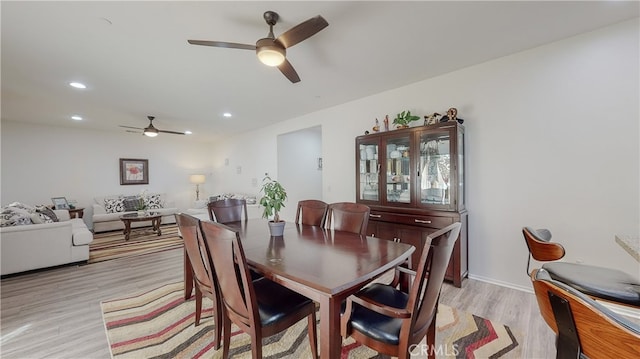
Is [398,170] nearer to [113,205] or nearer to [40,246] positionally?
[40,246]

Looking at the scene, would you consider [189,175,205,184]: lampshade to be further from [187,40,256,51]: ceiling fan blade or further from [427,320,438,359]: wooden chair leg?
[427,320,438,359]: wooden chair leg

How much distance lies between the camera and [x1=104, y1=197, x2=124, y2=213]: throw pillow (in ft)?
20.4

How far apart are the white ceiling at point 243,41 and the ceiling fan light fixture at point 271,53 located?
300 millimetres

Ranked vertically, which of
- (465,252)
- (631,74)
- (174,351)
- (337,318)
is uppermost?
(631,74)

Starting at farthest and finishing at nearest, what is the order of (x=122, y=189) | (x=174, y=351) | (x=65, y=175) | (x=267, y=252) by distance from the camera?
1. (x=122, y=189)
2. (x=65, y=175)
3. (x=174, y=351)
4. (x=267, y=252)

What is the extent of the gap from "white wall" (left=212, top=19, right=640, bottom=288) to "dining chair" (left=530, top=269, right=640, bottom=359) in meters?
2.22

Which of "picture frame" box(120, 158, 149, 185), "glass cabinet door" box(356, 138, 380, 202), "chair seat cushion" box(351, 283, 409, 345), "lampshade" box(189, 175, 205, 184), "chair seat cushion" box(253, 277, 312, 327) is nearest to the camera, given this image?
"chair seat cushion" box(351, 283, 409, 345)

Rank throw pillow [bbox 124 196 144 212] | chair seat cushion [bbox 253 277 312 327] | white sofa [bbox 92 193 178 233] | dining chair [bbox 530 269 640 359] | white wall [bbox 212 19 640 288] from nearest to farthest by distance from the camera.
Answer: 1. dining chair [bbox 530 269 640 359]
2. chair seat cushion [bbox 253 277 312 327]
3. white wall [bbox 212 19 640 288]
4. white sofa [bbox 92 193 178 233]
5. throw pillow [bbox 124 196 144 212]

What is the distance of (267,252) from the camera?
166 cm

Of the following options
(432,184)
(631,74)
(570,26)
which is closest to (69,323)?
(432,184)

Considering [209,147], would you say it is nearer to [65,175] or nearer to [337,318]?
[65,175]

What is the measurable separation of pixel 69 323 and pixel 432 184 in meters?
3.78

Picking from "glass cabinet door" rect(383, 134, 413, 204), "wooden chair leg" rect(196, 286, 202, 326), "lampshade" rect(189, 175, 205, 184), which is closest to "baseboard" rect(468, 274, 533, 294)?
"glass cabinet door" rect(383, 134, 413, 204)

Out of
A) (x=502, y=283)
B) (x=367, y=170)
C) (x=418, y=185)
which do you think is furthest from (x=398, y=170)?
(x=502, y=283)
